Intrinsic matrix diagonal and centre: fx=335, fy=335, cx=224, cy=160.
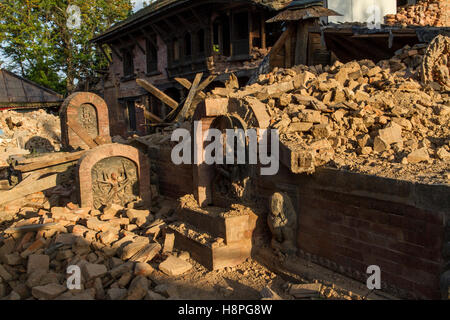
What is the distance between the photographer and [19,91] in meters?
22.7

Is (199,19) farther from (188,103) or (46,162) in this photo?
(46,162)

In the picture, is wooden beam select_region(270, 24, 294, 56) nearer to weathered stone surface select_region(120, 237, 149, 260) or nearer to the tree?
weathered stone surface select_region(120, 237, 149, 260)

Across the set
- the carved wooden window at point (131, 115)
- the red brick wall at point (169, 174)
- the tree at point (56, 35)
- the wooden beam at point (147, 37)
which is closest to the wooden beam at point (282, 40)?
the red brick wall at point (169, 174)

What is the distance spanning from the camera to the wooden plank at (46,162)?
962 cm

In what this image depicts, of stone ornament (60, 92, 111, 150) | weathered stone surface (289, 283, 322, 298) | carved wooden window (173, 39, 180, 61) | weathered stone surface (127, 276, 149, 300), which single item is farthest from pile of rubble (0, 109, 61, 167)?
weathered stone surface (289, 283, 322, 298)

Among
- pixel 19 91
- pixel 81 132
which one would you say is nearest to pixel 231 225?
pixel 81 132

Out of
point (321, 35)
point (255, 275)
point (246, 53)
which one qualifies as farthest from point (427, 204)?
point (246, 53)

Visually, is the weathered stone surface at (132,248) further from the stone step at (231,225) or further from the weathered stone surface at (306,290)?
the weathered stone surface at (306,290)

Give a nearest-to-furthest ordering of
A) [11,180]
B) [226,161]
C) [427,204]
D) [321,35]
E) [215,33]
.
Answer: [427,204] < [226,161] < [321,35] < [11,180] < [215,33]

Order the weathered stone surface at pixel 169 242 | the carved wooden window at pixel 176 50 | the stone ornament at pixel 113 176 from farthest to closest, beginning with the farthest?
the carved wooden window at pixel 176 50
the stone ornament at pixel 113 176
the weathered stone surface at pixel 169 242

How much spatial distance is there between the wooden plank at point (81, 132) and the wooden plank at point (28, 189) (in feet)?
6.41

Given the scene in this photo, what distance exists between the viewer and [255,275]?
5.14 m
